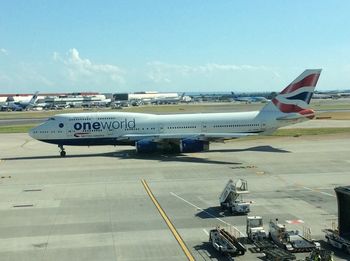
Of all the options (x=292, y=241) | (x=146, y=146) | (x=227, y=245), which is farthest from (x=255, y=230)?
(x=146, y=146)

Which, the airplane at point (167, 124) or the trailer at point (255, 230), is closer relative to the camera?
the trailer at point (255, 230)

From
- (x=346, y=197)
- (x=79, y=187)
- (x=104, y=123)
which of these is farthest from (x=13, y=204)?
(x=104, y=123)

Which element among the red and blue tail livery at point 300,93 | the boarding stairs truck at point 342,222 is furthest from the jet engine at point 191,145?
the boarding stairs truck at point 342,222

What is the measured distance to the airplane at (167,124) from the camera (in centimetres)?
4897

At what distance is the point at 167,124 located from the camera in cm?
5034

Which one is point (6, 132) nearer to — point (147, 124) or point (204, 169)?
point (147, 124)

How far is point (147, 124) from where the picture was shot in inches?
1962

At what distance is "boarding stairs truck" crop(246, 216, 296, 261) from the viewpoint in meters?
16.4

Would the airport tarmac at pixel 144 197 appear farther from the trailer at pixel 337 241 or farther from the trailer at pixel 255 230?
the trailer at pixel 255 230

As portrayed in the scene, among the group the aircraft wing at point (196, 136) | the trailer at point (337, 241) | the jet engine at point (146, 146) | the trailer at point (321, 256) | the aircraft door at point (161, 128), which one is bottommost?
the trailer at point (337, 241)

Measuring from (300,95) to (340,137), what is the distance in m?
12.4

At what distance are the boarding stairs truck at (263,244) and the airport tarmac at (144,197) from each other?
1.67 ft

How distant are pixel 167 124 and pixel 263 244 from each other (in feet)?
108

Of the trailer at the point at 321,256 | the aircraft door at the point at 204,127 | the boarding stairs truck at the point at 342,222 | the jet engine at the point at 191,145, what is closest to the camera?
the trailer at the point at 321,256
